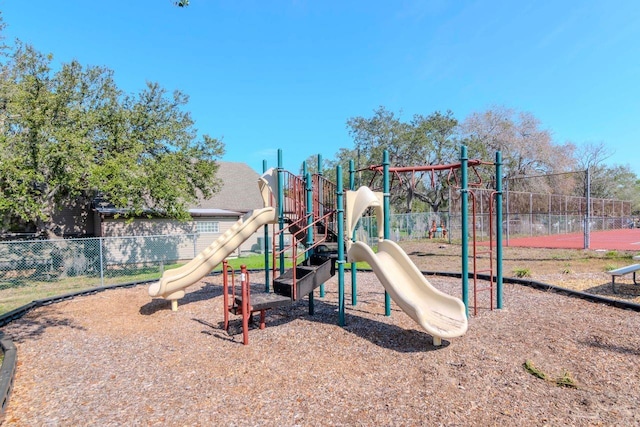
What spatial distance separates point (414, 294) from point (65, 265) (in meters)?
11.9

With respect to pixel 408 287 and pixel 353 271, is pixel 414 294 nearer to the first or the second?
pixel 408 287

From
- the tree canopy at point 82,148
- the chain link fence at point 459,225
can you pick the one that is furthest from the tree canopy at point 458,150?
the tree canopy at point 82,148

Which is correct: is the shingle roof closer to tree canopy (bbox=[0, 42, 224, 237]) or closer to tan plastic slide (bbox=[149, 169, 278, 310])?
tree canopy (bbox=[0, 42, 224, 237])

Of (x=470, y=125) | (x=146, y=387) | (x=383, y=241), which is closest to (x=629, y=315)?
(x=383, y=241)

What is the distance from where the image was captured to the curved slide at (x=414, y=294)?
464cm

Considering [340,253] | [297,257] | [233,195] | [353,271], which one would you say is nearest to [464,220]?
[340,253]

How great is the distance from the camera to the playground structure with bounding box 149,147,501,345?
5.01 metres

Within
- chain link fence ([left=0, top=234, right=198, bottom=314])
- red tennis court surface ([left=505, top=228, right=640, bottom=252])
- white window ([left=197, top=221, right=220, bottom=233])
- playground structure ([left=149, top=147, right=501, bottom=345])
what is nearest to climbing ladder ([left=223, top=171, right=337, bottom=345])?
playground structure ([left=149, top=147, right=501, bottom=345])

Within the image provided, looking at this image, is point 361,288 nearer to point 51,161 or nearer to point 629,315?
point 629,315

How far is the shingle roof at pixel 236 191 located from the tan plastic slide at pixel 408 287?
47.7ft

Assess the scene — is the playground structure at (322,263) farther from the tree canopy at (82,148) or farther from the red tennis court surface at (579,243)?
the red tennis court surface at (579,243)

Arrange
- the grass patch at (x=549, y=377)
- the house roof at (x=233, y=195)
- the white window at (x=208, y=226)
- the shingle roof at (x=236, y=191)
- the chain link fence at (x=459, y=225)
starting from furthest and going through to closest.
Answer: the chain link fence at (x=459, y=225) → the shingle roof at (x=236, y=191) → the house roof at (x=233, y=195) → the white window at (x=208, y=226) → the grass patch at (x=549, y=377)

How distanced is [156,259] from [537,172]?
3451cm

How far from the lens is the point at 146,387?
387cm
